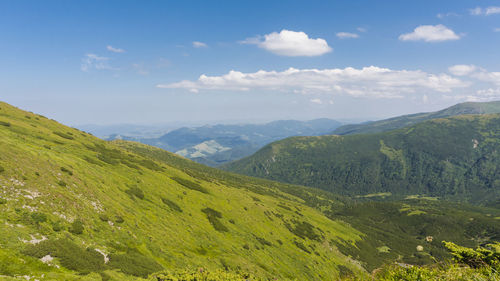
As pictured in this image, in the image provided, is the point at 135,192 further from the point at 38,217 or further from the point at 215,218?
the point at 38,217

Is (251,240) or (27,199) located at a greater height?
(27,199)

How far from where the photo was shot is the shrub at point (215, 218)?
3078 inches

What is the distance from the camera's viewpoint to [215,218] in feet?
275

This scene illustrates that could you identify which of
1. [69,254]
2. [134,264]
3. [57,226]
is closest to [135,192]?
[57,226]

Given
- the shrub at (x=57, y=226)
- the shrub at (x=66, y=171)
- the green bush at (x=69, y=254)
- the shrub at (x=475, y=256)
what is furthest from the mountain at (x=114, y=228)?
the shrub at (x=475, y=256)

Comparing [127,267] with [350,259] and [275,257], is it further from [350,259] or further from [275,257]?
[350,259]

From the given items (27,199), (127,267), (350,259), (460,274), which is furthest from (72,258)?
(350,259)

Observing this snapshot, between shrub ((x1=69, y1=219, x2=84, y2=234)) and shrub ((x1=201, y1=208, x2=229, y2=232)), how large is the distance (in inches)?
1763

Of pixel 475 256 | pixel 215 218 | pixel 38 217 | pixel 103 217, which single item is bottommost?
pixel 215 218

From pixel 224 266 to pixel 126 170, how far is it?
50412 millimetres

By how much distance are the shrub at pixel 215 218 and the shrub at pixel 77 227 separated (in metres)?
44.8

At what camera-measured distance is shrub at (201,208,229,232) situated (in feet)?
256

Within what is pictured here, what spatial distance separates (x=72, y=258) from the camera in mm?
29062

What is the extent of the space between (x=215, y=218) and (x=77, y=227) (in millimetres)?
51342
